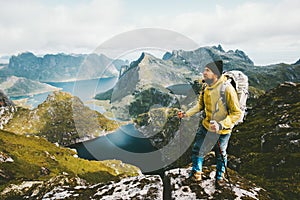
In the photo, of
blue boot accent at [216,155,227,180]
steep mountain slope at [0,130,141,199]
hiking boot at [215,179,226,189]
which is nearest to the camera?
blue boot accent at [216,155,227,180]

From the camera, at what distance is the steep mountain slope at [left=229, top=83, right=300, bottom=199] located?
104 ft

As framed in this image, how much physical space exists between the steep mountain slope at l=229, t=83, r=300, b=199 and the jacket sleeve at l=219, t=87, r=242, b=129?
10708 millimetres

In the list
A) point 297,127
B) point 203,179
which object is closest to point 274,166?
point 297,127

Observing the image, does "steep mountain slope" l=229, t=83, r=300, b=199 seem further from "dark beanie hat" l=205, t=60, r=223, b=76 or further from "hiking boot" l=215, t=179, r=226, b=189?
"dark beanie hat" l=205, t=60, r=223, b=76

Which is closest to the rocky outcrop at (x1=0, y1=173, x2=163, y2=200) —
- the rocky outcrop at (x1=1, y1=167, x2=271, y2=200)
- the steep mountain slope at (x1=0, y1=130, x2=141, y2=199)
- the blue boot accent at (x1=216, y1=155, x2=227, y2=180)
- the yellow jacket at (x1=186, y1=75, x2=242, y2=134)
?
the rocky outcrop at (x1=1, y1=167, x2=271, y2=200)

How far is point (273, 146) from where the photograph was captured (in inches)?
2346

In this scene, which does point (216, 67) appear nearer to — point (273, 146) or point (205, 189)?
point (205, 189)

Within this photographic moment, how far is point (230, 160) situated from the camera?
49.4 metres

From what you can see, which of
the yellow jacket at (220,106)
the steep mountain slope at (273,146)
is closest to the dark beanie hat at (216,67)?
the yellow jacket at (220,106)

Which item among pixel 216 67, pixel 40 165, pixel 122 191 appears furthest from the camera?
pixel 40 165

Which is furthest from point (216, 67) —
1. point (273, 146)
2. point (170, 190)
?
point (273, 146)

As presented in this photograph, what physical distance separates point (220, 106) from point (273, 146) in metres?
57.8

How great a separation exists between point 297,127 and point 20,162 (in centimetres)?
12365

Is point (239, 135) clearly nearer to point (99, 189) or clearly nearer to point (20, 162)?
point (99, 189)
